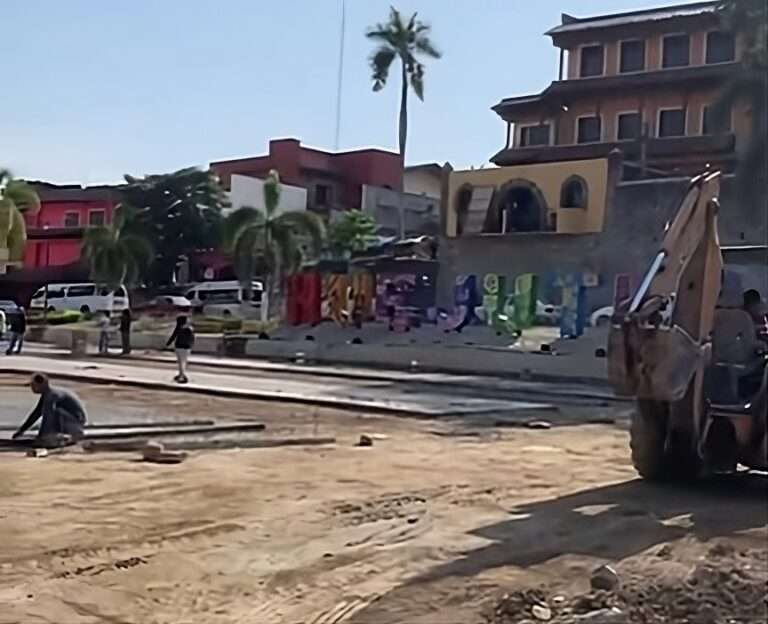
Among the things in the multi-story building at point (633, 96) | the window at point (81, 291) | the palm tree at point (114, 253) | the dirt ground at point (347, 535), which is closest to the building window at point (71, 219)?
the window at point (81, 291)

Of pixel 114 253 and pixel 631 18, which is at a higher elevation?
pixel 631 18

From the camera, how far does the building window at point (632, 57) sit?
59844 millimetres

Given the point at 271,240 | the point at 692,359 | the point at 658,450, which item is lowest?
the point at 658,450

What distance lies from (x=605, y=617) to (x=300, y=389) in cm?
2204

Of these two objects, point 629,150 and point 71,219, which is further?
point 71,219

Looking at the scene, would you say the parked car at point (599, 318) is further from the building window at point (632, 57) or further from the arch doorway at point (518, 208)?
the building window at point (632, 57)

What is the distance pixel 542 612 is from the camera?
25.6 feet

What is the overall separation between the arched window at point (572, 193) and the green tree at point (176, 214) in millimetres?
25805

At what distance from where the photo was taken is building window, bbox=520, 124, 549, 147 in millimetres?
62188

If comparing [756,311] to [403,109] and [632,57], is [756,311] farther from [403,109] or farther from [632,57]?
[403,109]

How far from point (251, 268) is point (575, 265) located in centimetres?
1666

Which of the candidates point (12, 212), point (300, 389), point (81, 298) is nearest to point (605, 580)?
point (300, 389)

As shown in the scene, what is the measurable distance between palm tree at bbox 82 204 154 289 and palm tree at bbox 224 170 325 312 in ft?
20.1

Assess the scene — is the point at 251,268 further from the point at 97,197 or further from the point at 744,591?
the point at 744,591
